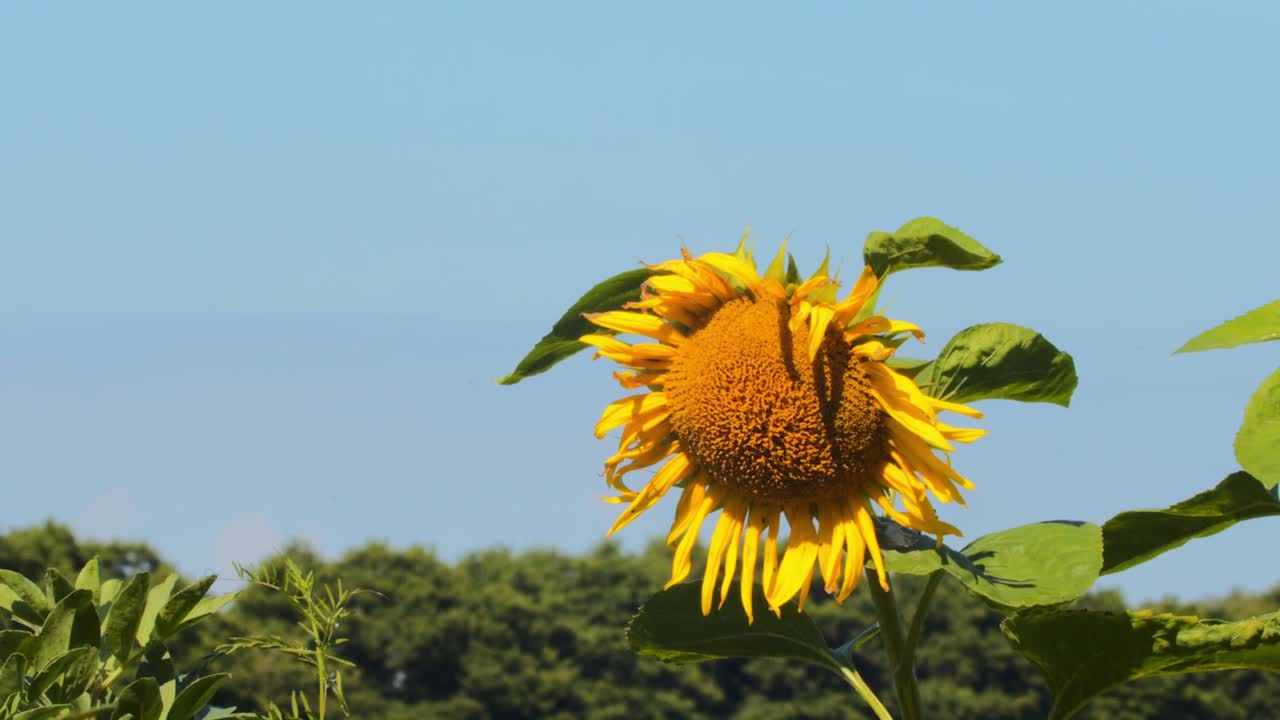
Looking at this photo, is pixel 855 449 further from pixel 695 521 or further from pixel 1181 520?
pixel 1181 520

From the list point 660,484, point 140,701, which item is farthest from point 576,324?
point 140,701

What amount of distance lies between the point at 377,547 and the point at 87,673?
25.5 meters

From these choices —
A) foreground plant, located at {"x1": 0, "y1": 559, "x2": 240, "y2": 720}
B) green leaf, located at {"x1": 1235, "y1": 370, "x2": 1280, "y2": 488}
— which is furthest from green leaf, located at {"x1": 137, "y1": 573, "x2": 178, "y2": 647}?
green leaf, located at {"x1": 1235, "y1": 370, "x2": 1280, "y2": 488}

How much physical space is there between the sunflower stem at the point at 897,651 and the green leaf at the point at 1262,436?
563 millimetres

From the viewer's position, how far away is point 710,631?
7.65 feet

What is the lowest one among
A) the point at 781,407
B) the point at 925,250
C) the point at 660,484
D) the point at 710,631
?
the point at 710,631

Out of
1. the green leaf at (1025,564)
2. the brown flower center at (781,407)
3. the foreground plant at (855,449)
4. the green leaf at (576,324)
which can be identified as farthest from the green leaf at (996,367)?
the green leaf at (576,324)

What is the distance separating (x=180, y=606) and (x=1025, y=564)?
1225 millimetres

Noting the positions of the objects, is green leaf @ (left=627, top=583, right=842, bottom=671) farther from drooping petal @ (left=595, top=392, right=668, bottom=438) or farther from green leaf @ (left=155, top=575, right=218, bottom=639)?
green leaf @ (left=155, top=575, right=218, bottom=639)

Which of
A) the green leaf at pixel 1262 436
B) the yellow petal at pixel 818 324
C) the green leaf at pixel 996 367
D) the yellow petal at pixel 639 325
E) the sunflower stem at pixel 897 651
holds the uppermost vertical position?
the yellow petal at pixel 639 325

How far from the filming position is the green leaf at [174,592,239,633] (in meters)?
1.98

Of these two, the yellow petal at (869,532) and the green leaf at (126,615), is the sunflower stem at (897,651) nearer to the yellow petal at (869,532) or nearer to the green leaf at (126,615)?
the yellow petal at (869,532)

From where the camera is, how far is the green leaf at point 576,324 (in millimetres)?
2227

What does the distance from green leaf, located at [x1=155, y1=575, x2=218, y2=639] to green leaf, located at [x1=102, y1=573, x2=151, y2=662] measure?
33mm
